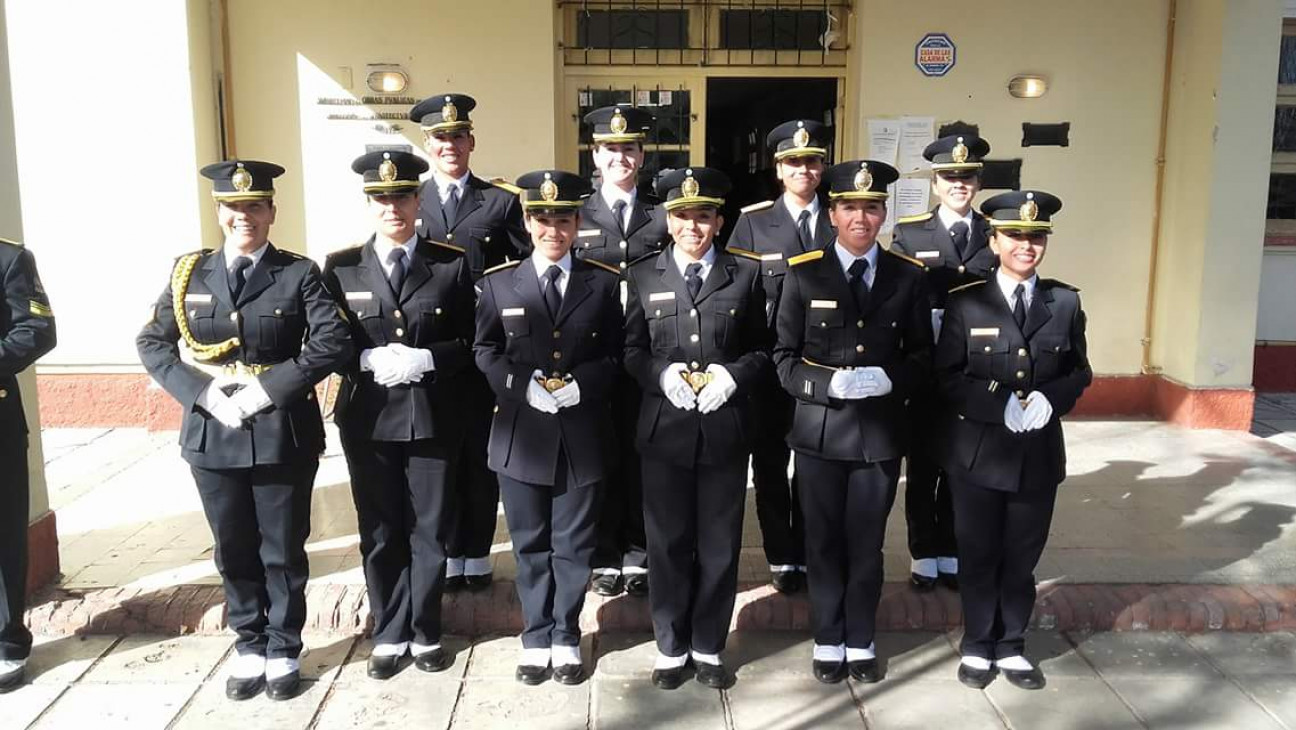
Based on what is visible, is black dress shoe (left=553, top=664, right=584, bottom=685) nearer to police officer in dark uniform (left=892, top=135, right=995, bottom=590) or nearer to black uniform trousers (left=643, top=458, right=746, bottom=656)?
black uniform trousers (left=643, top=458, right=746, bottom=656)

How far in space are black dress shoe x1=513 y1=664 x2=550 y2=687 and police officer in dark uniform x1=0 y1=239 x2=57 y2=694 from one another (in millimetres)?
1804

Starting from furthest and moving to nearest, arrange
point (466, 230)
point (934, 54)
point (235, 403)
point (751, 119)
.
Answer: point (751, 119)
point (934, 54)
point (466, 230)
point (235, 403)

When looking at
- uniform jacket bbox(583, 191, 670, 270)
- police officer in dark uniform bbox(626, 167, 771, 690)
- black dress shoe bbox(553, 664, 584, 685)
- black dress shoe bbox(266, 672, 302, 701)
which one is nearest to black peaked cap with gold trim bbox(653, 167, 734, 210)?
police officer in dark uniform bbox(626, 167, 771, 690)

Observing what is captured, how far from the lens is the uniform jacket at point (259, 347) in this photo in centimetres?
338

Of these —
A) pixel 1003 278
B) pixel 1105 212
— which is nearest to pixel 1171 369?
pixel 1105 212

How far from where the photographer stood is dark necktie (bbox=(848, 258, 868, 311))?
137 inches

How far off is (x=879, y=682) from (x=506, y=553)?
1.83 metres

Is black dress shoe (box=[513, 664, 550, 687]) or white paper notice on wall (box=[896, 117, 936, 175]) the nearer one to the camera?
black dress shoe (box=[513, 664, 550, 687])

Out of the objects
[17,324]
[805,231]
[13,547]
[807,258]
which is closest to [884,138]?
[805,231]

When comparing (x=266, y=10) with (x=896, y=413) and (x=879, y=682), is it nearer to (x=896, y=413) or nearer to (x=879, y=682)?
(x=896, y=413)

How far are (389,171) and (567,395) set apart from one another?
990 millimetres

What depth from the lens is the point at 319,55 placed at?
6.80m

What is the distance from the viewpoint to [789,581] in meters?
4.21

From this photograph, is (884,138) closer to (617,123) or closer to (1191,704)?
(617,123)
